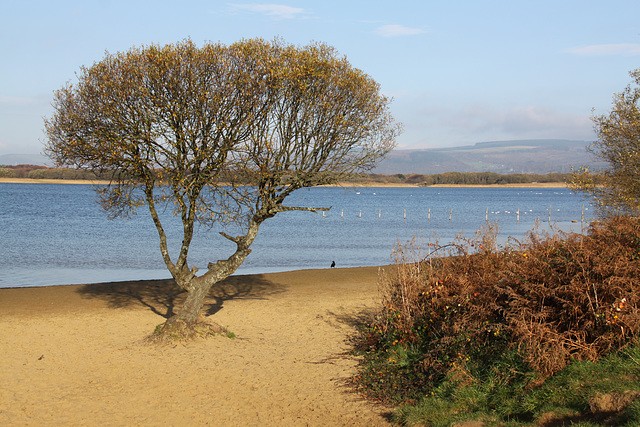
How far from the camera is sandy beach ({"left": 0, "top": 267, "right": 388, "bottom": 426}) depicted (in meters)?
8.64

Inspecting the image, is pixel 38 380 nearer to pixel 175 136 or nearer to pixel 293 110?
pixel 175 136

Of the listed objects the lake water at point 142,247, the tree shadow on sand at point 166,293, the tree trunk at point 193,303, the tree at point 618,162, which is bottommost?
the lake water at point 142,247

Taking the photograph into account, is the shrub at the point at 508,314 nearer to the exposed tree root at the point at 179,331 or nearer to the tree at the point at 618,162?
the exposed tree root at the point at 179,331

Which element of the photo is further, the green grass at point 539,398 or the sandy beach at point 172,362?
the sandy beach at point 172,362

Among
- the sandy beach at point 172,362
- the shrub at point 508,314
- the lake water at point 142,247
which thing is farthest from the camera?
the lake water at point 142,247

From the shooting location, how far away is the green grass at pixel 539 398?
611cm

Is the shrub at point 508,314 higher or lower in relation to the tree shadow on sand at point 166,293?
higher

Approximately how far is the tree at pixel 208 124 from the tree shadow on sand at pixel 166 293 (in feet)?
14.6

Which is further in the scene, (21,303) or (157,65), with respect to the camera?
(21,303)

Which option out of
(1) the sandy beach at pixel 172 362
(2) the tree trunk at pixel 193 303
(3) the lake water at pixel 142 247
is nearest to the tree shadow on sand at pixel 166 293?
(1) the sandy beach at pixel 172 362

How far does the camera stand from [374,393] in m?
9.04

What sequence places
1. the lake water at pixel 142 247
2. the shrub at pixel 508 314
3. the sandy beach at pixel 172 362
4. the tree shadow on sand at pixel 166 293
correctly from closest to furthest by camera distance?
the shrub at pixel 508 314, the sandy beach at pixel 172 362, the tree shadow on sand at pixel 166 293, the lake water at pixel 142 247

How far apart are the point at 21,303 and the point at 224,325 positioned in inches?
276

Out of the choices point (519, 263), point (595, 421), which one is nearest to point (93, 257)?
point (519, 263)
